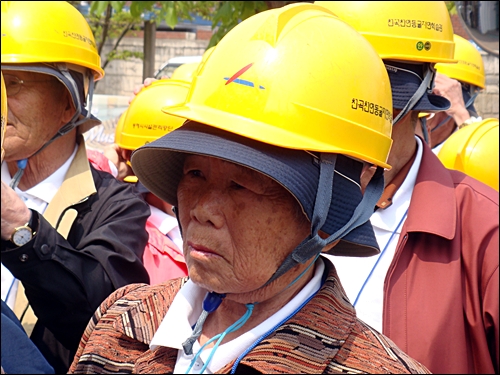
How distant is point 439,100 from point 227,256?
1.79 meters

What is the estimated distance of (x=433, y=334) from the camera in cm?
277

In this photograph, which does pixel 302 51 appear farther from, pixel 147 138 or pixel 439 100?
pixel 147 138

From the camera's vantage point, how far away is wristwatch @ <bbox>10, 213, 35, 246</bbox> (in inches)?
106

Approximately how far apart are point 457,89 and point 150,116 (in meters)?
2.29

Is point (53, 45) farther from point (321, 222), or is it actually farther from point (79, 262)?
point (321, 222)

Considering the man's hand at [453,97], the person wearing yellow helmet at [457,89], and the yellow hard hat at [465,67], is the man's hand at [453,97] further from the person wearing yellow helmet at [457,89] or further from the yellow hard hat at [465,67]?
the yellow hard hat at [465,67]

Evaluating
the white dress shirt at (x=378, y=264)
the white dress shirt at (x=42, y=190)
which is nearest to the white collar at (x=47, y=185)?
the white dress shirt at (x=42, y=190)

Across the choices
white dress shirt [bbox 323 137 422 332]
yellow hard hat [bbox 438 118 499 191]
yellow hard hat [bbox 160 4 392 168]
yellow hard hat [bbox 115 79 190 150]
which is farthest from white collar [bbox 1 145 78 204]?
yellow hard hat [bbox 438 118 499 191]

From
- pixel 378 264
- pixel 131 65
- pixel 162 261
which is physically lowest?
pixel 131 65

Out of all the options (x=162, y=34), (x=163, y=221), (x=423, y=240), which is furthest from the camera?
(x=162, y=34)

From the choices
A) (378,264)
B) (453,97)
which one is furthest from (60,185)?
(453,97)

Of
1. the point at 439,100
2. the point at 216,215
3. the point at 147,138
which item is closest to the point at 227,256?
the point at 216,215

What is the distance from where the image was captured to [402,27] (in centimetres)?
345

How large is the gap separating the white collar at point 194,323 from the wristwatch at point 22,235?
2.59ft
